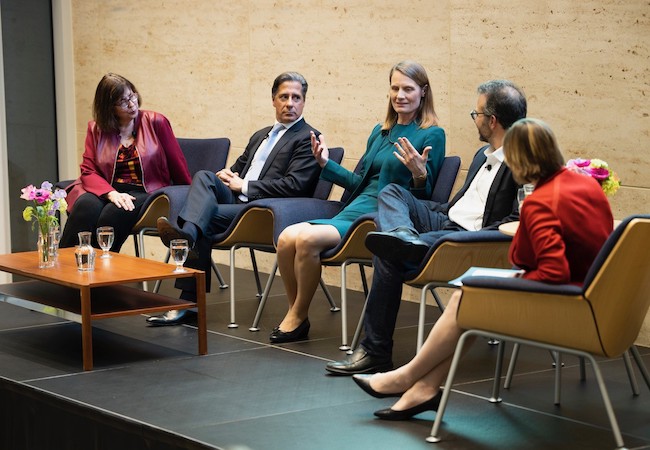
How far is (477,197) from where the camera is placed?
4.93 m

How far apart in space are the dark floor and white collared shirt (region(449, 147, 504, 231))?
2.20 ft

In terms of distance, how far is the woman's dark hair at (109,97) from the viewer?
6465 millimetres

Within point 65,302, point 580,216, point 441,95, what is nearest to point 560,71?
point 441,95

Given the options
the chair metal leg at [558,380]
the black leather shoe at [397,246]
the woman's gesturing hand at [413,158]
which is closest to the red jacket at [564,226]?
the chair metal leg at [558,380]

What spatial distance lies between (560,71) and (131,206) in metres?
2.61

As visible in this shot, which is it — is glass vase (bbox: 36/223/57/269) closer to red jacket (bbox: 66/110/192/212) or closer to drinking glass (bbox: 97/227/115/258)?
drinking glass (bbox: 97/227/115/258)

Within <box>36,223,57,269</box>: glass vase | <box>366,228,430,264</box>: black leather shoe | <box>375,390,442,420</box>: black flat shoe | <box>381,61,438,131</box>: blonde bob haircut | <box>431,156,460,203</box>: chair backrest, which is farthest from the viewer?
<box>36,223,57,269</box>: glass vase

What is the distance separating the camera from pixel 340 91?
718cm

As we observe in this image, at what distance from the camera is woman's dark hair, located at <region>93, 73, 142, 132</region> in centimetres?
646

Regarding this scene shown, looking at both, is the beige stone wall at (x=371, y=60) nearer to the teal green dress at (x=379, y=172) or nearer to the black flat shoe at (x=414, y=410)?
the teal green dress at (x=379, y=172)

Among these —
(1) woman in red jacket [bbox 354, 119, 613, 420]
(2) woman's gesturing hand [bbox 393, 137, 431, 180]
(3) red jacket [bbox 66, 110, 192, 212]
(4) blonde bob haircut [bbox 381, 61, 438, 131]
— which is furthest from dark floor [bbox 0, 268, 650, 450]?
(4) blonde bob haircut [bbox 381, 61, 438, 131]

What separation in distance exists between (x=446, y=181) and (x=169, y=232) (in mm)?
1494

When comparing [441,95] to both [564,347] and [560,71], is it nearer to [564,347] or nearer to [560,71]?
[560,71]

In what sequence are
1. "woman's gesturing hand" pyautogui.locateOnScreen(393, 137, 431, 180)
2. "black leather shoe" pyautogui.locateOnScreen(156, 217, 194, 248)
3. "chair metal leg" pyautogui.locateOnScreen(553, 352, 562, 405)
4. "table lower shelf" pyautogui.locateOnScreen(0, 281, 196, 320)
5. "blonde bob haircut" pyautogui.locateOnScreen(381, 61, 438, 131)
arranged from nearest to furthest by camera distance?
"chair metal leg" pyautogui.locateOnScreen(553, 352, 562, 405) < "table lower shelf" pyautogui.locateOnScreen(0, 281, 196, 320) < "woman's gesturing hand" pyautogui.locateOnScreen(393, 137, 431, 180) < "blonde bob haircut" pyautogui.locateOnScreen(381, 61, 438, 131) < "black leather shoe" pyautogui.locateOnScreen(156, 217, 194, 248)
